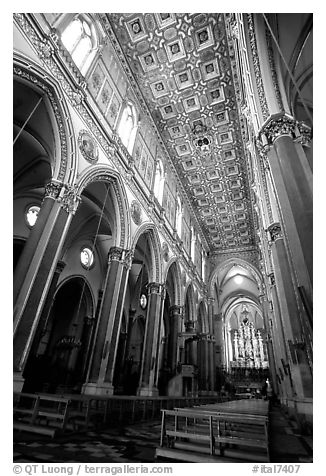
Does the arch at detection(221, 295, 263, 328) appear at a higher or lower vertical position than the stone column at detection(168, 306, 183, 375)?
higher

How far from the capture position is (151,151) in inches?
543

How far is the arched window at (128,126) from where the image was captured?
36.8 feet

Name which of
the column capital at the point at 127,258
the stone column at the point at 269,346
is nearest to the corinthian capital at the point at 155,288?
the column capital at the point at 127,258

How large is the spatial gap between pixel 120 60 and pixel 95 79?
9.51ft

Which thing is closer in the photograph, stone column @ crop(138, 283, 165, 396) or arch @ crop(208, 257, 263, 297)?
stone column @ crop(138, 283, 165, 396)

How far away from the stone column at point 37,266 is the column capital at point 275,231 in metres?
6.12

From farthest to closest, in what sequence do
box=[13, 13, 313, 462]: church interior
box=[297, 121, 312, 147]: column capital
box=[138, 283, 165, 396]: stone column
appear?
1. box=[138, 283, 165, 396]: stone column
2. box=[297, 121, 312, 147]: column capital
3. box=[13, 13, 313, 462]: church interior

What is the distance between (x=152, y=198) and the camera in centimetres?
1278

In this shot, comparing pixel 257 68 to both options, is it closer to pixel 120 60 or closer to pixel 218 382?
pixel 120 60

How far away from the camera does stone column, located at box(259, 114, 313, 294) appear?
4.01 m

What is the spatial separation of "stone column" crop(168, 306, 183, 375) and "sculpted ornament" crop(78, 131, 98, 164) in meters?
9.82

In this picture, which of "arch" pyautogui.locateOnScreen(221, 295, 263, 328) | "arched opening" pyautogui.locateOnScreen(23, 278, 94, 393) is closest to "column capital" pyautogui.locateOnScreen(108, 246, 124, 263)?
"arched opening" pyautogui.locateOnScreen(23, 278, 94, 393)

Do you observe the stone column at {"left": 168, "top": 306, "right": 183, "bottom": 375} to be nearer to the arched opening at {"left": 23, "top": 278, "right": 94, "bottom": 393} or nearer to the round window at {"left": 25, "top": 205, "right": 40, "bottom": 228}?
the arched opening at {"left": 23, "top": 278, "right": 94, "bottom": 393}

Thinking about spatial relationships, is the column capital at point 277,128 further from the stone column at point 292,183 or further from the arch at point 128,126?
the arch at point 128,126
